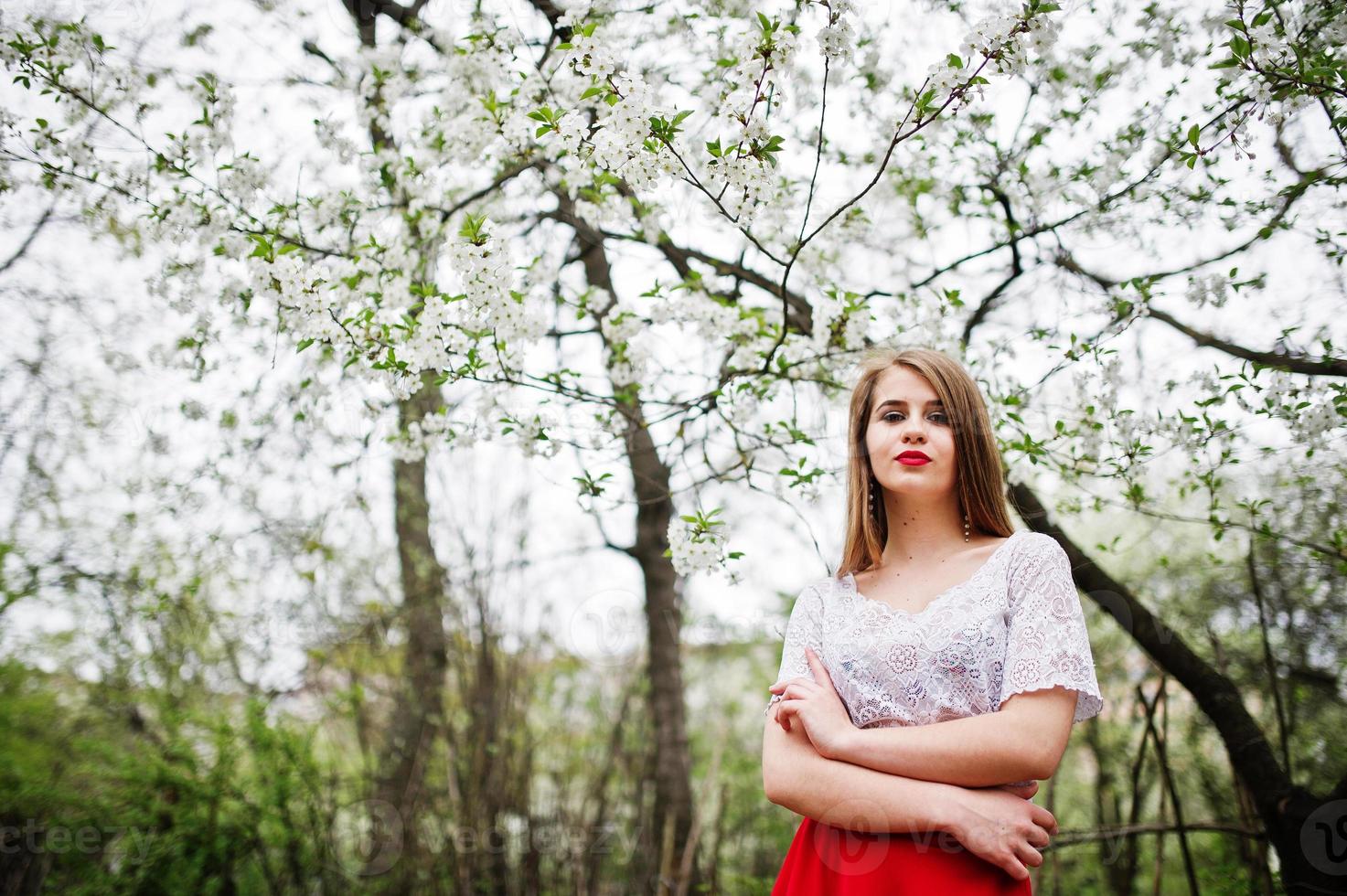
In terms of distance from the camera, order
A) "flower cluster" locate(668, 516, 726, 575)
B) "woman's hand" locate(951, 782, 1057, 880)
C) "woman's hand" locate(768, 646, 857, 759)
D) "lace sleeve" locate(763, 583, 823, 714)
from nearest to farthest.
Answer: "woman's hand" locate(951, 782, 1057, 880)
"woman's hand" locate(768, 646, 857, 759)
"lace sleeve" locate(763, 583, 823, 714)
"flower cluster" locate(668, 516, 726, 575)

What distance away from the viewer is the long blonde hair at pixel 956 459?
153 centimetres

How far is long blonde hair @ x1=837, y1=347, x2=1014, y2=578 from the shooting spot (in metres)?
1.53

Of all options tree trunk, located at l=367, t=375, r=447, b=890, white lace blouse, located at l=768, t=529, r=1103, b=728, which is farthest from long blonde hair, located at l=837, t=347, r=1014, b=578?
tree trunk, located at l=367, t=375, r=447, b=890

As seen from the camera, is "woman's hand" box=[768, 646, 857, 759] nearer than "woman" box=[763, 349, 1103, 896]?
No

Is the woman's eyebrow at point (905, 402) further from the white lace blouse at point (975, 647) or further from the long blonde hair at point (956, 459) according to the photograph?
the white lace blouse at point (975, 647)

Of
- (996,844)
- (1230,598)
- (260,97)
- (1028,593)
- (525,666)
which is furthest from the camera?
(1230,598)

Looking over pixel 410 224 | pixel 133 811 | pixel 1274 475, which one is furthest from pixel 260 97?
pixel 1274 475

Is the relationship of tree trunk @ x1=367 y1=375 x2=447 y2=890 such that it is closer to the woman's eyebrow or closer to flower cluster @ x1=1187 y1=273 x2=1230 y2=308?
the woman's eyebrow

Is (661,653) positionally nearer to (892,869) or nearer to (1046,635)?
(892,869)

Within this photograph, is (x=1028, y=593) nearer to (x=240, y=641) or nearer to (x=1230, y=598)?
(x=1230, y=598)

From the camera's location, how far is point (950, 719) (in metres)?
1.30

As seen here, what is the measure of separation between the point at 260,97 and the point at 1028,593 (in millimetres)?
3224

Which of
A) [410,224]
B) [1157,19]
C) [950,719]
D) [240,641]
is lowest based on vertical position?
[950,719]

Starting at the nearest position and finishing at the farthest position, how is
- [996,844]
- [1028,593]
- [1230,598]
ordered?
1. [996,844]
2. [1028,593]
3. [1230,598]
